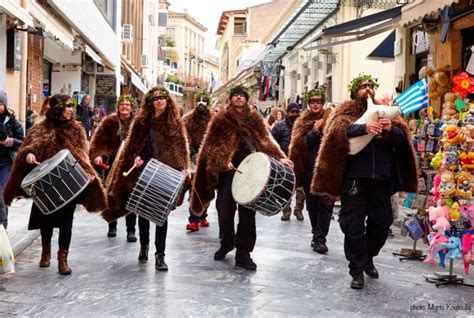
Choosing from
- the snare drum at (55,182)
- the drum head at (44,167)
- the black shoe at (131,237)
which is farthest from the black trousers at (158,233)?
the black shoe at (131,237)

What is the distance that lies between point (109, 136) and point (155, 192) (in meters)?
2.36

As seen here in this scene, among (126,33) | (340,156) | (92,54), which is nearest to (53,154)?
(340,156)

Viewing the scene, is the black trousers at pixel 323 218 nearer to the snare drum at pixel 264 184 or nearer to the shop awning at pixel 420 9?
the snare drum at pixel 264 184

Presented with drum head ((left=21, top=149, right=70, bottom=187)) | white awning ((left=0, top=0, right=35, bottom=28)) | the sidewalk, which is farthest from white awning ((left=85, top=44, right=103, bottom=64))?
drum head ((left=21, top=149, right=70, bottom=187))

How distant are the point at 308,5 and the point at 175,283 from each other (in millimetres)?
15819

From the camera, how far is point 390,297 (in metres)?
5.55

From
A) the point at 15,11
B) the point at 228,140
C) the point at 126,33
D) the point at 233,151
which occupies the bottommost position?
the point at 233,151

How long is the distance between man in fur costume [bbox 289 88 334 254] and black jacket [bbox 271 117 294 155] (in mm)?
1509

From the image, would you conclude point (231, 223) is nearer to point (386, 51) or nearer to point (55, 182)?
point (55, 182)

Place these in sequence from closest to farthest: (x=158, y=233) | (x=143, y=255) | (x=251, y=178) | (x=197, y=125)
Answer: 1. (x=251, y=178)
2. (x=158, y=233)
3. (x=143, y=255)
4. (x=197, y=125)

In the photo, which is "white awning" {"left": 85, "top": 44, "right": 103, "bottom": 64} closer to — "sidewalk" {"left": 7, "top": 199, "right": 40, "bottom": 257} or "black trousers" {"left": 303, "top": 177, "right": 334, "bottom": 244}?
"sidewalk" {"left": 7, "top": 199, "right": 40, "bottom": 257}

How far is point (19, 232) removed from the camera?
25.4 feet

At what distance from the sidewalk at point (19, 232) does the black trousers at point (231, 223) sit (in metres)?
2.10

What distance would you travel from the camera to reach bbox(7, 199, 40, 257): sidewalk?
A: 23.4ft
